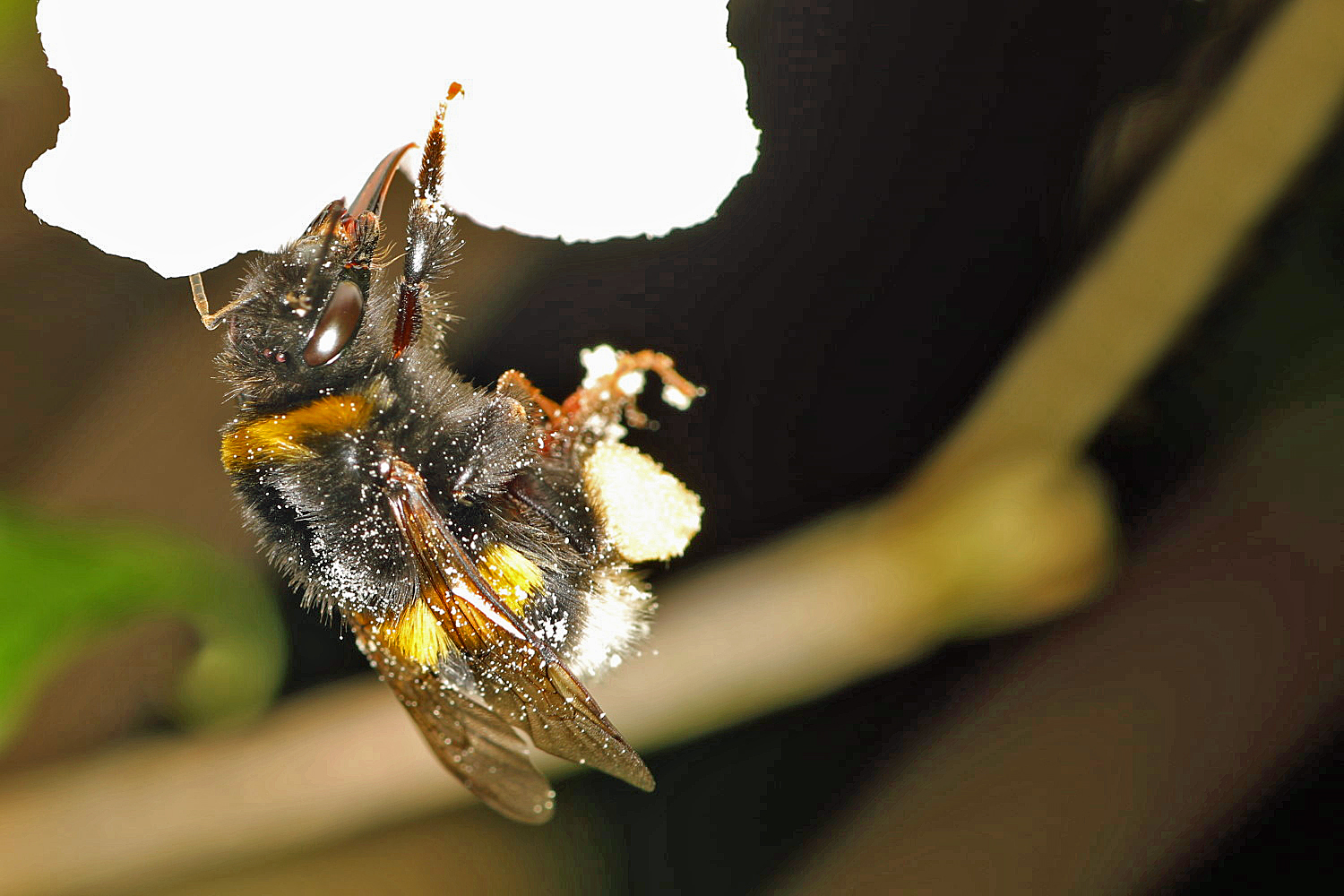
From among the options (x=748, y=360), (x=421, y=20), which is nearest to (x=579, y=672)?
(x=421, y=20)

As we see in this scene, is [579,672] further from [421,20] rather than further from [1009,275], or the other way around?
[1009,275]

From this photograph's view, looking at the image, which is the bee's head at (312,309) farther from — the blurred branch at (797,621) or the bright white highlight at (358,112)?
the blurred branch at (797,621)

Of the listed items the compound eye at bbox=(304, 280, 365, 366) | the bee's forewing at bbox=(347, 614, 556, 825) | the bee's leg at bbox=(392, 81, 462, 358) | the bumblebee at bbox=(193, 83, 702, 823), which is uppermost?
the bee's leg at bbox=(392, 81, 462, 358)

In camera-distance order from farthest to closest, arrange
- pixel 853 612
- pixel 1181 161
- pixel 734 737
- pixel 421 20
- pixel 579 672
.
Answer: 1. pixel 734 737
2. pixel 853 612
3. pixel 1181 161
4. pixel 579 672
5. pixel 421 20

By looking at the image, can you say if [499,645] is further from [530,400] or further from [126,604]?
[126,604]

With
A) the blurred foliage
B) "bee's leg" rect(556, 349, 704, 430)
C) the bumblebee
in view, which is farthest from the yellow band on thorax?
the blurred foliage

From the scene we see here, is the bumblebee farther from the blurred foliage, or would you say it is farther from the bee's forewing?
the blurred foliage
